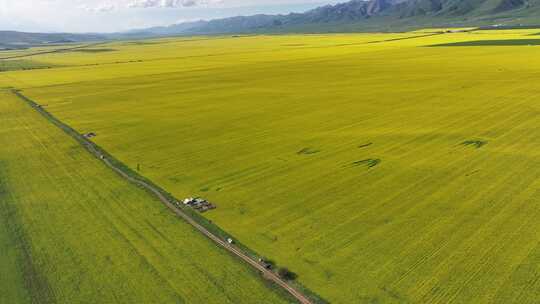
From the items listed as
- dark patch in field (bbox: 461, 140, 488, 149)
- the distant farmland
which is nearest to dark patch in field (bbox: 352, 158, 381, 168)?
the distant farmland

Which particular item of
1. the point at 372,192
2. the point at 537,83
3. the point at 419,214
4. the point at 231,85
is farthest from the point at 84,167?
the point at 537,83

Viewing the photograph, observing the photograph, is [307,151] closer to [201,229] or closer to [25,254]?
[201,229]

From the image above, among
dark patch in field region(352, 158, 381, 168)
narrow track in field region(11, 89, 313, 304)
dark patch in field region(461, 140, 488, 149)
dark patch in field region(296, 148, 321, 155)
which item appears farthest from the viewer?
dark patch in field region(296, 148, 321, 155)

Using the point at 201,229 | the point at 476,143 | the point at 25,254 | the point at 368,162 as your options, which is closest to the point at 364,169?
the point at 368,162

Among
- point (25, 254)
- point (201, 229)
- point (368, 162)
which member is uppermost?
point (25, 254)

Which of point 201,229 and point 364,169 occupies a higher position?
point 201,229

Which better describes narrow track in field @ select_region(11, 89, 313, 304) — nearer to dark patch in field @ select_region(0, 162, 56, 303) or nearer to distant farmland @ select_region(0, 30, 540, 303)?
distant farmland @ select_region(0, 30, 540, 303)
